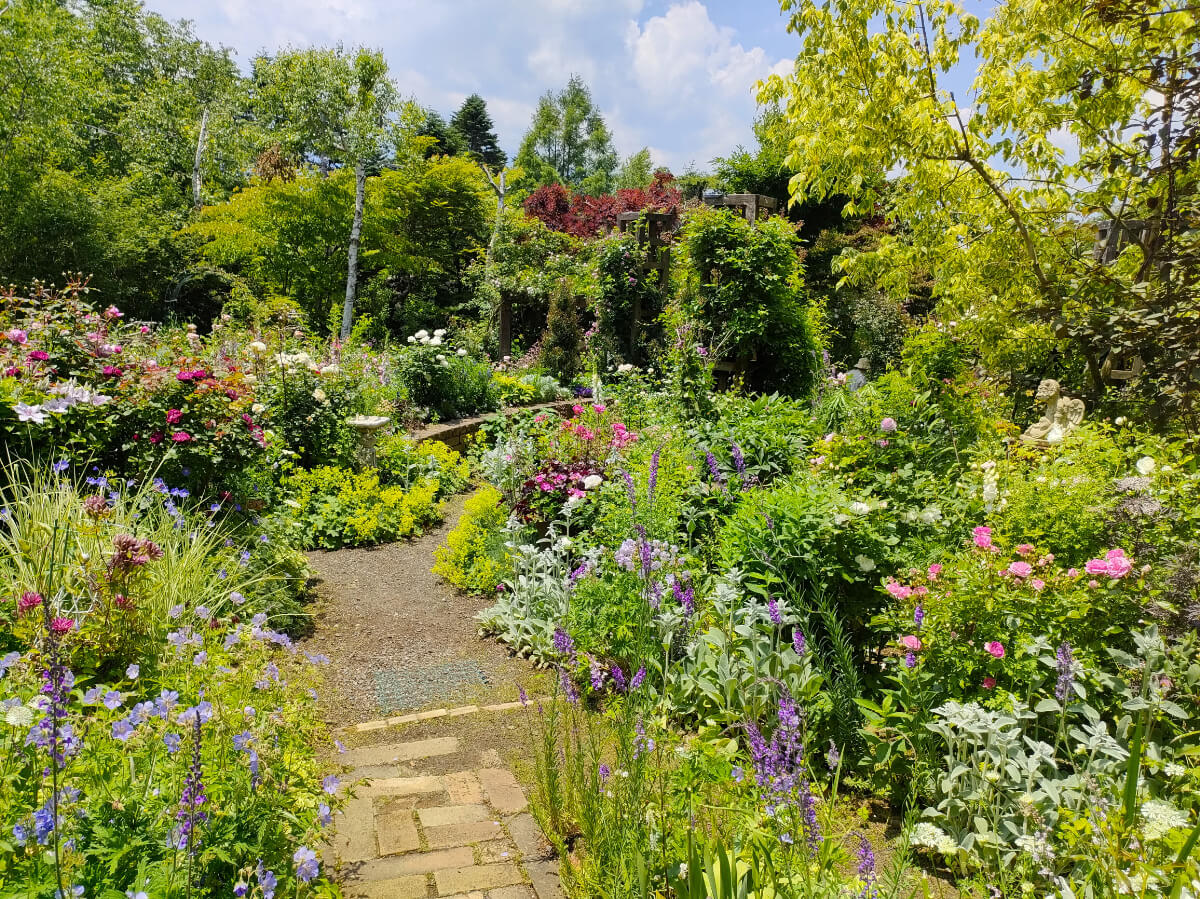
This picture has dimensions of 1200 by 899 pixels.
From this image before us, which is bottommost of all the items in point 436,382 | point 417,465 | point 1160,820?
point 1160,820

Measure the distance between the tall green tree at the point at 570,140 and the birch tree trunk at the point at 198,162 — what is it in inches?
715

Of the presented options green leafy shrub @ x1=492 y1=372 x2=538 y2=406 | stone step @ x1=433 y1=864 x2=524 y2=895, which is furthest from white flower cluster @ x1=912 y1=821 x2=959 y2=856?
green leafy shrub @ x1=492 y1=372 x2=538 y2=406

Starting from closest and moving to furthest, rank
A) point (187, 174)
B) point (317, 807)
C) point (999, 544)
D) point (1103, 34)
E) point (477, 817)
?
point (317, 807)
point (477, 817)
point (999, 544)
point (1103, 34)
point (187, 174)

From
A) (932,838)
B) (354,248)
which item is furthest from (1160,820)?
(354,248)

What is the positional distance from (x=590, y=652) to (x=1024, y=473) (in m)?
2.51

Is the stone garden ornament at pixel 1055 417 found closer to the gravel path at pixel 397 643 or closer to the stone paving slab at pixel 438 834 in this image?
the gravel path at pixel 397 643

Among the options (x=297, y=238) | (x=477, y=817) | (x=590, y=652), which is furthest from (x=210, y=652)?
(x=297, y=238)

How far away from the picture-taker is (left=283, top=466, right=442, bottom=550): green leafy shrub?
519 cm

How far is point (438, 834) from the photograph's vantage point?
7.09 ft

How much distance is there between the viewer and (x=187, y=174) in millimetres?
18438

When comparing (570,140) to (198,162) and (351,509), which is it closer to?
(198,162)

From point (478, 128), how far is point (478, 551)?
1338 inches

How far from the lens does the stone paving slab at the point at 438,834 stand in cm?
194

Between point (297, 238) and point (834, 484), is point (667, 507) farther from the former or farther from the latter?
point (297, 238)
